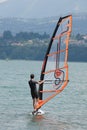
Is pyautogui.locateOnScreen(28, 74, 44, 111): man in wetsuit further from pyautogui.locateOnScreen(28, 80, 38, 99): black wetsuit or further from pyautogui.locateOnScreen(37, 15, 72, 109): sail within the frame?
pyautogui.locateOnScreen(37, 15, 72, 109): sail

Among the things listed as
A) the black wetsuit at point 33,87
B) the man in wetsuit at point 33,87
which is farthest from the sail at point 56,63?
the black wetsuit at point 33,87

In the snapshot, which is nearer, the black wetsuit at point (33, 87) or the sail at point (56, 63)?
the black wetsuit at point (33, 87)

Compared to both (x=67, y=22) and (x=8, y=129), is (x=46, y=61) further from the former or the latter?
(x=8, y=129)

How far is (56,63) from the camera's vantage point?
22219 mm

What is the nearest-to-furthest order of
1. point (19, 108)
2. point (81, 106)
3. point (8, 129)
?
point (8, 129), point (19, 108), point (81, 106)

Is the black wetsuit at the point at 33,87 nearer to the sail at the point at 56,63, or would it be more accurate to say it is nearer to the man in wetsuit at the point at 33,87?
the man in wetsuit at the point at 33,87

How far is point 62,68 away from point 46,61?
2.37ft

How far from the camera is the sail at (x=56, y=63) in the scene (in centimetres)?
2169

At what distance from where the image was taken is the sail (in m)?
21.7

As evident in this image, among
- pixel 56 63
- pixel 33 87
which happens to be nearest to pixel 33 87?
pixel 33 87

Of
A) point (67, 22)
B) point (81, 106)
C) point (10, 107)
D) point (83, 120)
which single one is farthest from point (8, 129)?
point (81, 106)

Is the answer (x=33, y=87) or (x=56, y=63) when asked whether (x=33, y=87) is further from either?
(x=56, y=63)

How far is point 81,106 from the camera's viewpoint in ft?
90.5

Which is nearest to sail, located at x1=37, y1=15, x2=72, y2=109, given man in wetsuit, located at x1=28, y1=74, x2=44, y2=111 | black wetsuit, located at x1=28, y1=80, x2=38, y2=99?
man in wetsuit, located at x1=28, y1=74, x2=44, y2=111
